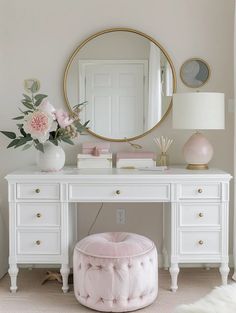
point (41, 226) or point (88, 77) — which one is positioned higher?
point (88, 77)

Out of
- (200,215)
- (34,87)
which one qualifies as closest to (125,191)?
(200,215)

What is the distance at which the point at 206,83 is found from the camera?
360cm

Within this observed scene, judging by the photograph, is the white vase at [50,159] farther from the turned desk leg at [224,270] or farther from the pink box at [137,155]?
the turned desk leg at [224,270]

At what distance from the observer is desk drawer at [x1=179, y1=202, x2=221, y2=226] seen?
3.10 m

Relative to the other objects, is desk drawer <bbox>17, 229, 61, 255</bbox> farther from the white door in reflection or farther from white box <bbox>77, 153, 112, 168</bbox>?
the white door in reflection

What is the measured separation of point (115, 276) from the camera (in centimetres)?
276

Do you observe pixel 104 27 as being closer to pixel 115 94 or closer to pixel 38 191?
pixel 115 94

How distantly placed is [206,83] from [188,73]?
156 millimetres

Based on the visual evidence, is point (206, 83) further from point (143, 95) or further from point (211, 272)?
point (211, 272)

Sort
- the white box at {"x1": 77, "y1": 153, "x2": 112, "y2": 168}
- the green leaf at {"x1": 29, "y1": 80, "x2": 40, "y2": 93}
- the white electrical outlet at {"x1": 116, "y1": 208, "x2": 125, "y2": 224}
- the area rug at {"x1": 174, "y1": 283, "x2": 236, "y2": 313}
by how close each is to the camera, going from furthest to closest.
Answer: the white electrical outlet at {"x1": 116, "y1": 208, "x2": 125, "y2": 224}
the white box at {"x1": 77, "y1": 153, "x2": 112, "y2": 168}
the green leaf at {"x1": 29, "y1": 80, "x2": 40, "y2": 93}
the area rug at {"x1": 174, "y1": 283, "x2": 236, "y2": 313}

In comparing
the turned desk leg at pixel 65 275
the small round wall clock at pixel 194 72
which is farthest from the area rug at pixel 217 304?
the small round wall clock at pixel 194 72

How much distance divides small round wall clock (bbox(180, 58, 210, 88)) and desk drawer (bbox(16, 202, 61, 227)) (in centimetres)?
139

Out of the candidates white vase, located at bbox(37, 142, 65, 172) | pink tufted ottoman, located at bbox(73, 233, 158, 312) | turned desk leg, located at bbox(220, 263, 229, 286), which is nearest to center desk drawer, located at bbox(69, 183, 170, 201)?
white vase, located at bbox(37, 142, 65, 172)

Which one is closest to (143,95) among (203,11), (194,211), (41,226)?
(203,11)
